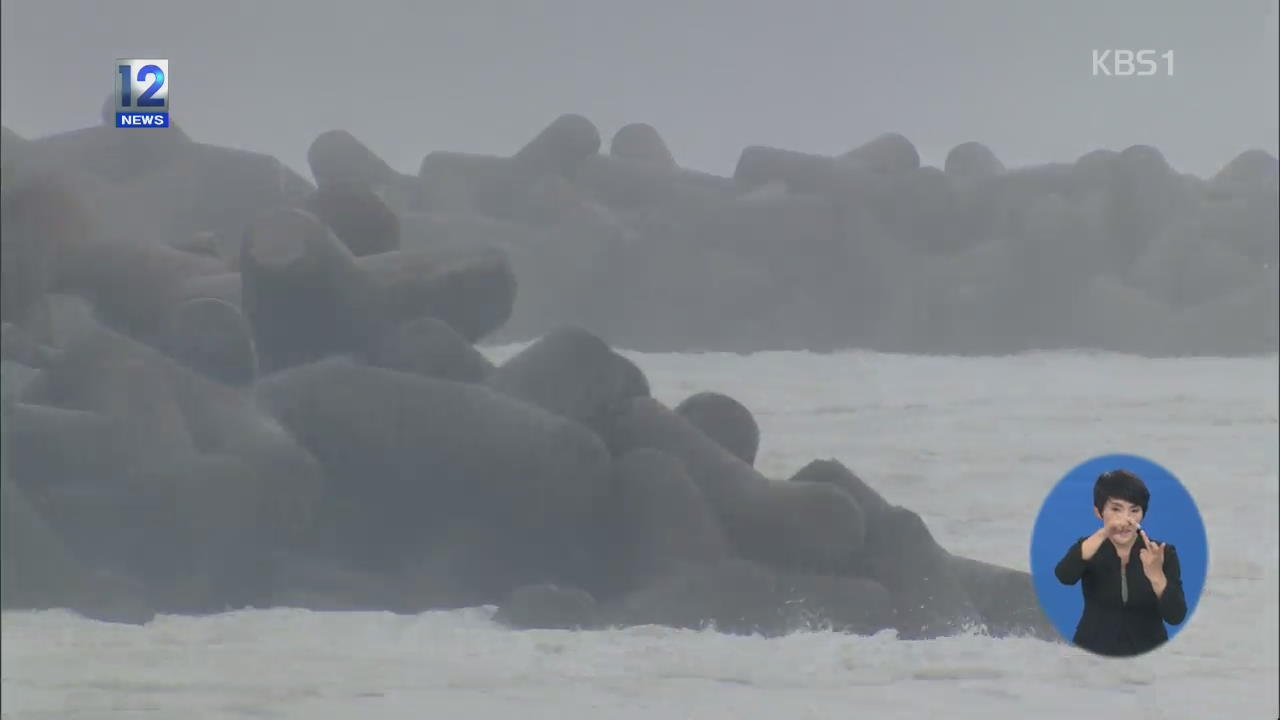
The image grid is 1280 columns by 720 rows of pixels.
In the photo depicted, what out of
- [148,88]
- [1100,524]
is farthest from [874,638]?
[148,88]

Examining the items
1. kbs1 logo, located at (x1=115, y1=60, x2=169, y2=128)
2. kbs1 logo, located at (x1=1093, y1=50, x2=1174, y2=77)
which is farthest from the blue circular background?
kbs1 logo, located at (x1=115, y1=60, x2=169, y2=128)

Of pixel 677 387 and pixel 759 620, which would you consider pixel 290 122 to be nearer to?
pixel 677 387

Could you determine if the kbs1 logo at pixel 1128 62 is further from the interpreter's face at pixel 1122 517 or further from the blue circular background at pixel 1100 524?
the interpreter's face at pixel 1122 517

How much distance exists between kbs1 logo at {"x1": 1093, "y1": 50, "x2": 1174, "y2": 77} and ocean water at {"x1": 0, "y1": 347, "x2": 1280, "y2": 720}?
0.76 meters

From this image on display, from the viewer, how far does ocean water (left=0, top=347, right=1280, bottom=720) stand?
3.23 m

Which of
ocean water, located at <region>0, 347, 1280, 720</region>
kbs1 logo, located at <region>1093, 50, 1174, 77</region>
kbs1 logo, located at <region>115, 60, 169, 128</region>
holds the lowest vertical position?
ocean water, located at <region>0, 347, 1280, 720</region>

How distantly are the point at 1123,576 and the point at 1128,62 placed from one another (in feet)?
4.45

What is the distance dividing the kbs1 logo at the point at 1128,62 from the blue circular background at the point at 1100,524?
1.02m

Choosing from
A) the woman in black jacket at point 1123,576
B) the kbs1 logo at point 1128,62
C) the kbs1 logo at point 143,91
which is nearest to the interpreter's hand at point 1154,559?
the woman in black jacket at point 1123,576

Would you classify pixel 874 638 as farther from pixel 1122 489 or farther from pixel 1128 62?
pixel 1128 62

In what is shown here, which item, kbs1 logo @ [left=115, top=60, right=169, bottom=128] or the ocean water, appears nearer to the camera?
the ocean water

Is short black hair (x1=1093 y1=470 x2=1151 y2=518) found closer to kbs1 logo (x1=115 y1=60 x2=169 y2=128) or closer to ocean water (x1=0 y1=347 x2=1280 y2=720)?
ocean water (x1=0 y1=347 x2=1280 y2=720)

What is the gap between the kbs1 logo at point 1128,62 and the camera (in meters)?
3.31

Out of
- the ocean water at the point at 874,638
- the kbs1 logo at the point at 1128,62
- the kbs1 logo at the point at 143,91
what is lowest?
the ocean water at the point at 874,638
